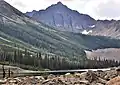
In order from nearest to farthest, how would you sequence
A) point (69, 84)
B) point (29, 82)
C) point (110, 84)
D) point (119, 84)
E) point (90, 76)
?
1. point (119, 84)
2. point (110, 84)
3. point (69, 84)
4. point (29, 82)
5. point (90, 76)

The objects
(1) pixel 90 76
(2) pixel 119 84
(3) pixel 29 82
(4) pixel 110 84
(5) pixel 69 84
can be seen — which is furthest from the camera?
(1) pixel 90 76

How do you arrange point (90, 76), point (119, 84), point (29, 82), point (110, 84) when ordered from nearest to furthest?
point (119, 84)
point (110, 84)
point (29, 82)
point (90, 76)

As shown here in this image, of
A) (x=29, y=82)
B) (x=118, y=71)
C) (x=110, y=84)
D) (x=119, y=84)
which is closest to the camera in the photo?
(x=119, y=84)

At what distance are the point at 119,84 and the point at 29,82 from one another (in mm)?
12351

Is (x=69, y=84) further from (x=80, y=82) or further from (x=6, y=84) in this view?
(x=6, y=84)

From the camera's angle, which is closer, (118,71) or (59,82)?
(59,82)

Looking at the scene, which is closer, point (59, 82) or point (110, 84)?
point (110, 84)

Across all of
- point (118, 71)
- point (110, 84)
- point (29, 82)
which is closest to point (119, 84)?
point (110, 84)

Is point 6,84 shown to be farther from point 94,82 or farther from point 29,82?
point 94,82

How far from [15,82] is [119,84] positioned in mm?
13727

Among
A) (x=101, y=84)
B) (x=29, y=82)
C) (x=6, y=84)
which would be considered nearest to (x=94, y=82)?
(x=101, y=84)

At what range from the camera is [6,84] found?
1457 inches

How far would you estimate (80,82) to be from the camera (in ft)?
121

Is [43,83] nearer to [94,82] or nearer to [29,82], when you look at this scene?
[29,82]
